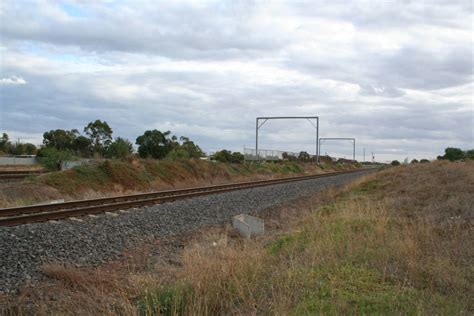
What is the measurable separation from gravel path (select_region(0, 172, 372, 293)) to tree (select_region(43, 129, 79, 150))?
197ft

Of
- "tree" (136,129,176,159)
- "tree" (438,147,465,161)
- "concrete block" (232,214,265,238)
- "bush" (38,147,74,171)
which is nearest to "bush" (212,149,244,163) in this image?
"tree" (136,129,176,159)

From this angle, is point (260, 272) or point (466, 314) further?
point (260, 272)

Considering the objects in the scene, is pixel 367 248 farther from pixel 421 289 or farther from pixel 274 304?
pixel 274 304

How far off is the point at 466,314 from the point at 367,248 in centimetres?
319

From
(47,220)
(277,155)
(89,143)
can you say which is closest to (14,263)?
(47,220)

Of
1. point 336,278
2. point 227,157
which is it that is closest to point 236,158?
point 227,157

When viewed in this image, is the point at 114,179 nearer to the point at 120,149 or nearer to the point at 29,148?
the point at 120,149

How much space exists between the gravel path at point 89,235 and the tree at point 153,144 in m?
39.1

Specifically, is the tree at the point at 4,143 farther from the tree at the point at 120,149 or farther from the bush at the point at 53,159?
the bush at the point at 53,159

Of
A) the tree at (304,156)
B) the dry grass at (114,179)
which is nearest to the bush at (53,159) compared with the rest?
the dry grass at (114,179)

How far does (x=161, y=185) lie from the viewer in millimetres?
33781

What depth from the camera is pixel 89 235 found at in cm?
1170

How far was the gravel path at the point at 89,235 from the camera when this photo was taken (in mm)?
8742

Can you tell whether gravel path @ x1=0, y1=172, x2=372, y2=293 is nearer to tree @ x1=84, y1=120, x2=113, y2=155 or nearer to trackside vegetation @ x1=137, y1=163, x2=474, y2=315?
trackside vegetation @ x1=137, y1=163, x2=474, y2=315
